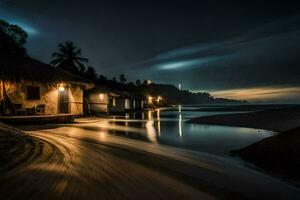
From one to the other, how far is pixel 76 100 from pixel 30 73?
6001 mm

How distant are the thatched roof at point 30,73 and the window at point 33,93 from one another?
0.96 meters

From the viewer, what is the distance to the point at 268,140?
8.27m

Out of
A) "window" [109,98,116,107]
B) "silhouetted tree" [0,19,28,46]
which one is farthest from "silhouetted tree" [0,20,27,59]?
"window" [109,98,116,107]

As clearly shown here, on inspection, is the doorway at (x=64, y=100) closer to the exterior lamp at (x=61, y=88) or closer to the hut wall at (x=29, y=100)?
the exterior lamp at (x=61, y=88)

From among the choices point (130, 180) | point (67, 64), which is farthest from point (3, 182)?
point (67, 64)

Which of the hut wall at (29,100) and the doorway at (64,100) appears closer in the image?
the hut wall at (29,100)

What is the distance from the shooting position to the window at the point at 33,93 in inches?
773

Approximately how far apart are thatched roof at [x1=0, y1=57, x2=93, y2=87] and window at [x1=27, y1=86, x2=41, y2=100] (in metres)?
0.96

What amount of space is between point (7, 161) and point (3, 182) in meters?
1.81

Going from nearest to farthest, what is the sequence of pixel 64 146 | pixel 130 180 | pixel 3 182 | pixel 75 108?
pixel 3 182 → pixel 130 180 → pixel 64 146 → pixel 75 108

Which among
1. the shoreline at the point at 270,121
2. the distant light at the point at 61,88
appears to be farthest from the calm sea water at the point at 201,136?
the distant light at the point at 61,88

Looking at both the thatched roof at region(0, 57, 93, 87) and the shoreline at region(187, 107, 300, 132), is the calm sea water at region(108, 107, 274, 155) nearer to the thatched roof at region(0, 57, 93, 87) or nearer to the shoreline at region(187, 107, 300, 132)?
the shoreline at region(187, 107, 300, 132)

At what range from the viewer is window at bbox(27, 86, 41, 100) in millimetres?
19625

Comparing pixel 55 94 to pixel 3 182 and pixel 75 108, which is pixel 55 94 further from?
pixel 3 182
